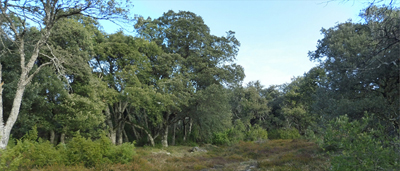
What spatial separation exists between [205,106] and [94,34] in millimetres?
11480

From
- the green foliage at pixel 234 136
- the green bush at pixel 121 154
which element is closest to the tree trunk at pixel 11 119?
the green bush at pixel 121 154

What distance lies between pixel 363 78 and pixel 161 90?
1415 centimetres

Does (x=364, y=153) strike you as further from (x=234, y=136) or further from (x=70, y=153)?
(x=234, y=136)

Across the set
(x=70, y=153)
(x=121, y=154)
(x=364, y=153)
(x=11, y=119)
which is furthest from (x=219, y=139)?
(x=364, y=153)

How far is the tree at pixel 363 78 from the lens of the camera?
368 inches

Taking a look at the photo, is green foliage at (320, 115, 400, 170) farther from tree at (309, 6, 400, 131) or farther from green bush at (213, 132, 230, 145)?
green bush at (213, 132, 230, 145)

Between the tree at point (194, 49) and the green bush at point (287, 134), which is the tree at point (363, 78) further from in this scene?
the green bush at point (287, 134)

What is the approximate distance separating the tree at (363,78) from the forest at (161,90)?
0.20 ft

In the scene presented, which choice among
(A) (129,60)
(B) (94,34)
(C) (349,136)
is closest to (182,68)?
(A) (129,60)

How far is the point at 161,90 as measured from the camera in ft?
64.3

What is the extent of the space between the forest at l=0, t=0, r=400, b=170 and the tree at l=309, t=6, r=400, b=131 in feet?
0.20

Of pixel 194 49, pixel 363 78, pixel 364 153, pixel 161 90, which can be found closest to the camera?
pixel 364 153

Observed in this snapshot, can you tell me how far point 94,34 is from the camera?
18906 mm

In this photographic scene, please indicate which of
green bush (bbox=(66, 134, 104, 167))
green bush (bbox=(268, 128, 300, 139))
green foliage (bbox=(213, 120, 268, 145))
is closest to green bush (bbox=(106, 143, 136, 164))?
green bush (bbox=(66, 134, 104, 167))
